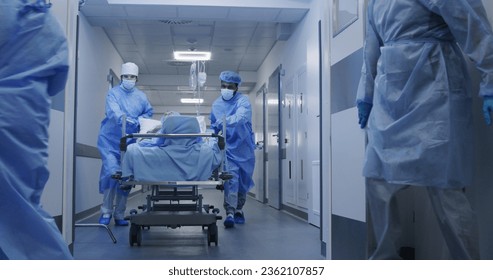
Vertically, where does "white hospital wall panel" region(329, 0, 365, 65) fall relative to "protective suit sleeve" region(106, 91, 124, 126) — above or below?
above

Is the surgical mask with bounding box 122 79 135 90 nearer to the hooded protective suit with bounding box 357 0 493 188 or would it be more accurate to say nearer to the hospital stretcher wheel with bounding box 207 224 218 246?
the hospital stretcher wheel with bounding box 207 224 218 246

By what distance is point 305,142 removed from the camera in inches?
207

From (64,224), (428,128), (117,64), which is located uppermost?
(117,64)

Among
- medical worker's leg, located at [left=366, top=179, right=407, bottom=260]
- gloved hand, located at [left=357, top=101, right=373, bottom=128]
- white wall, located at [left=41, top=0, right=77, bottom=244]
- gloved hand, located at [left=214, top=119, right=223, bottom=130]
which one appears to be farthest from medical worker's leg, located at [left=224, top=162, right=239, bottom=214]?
medical worker's leg, located at [left=366, top=179, right=407, bottom=260]

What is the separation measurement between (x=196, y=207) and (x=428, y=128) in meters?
2.56

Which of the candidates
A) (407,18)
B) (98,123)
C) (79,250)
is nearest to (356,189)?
(407,18)

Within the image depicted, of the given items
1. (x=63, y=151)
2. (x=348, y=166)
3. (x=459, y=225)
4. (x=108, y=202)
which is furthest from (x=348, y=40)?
(x=108, y=202)

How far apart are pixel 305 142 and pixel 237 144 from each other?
855 millimetres

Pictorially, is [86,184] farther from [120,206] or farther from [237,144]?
[237,144]

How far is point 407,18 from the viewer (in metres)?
1.72

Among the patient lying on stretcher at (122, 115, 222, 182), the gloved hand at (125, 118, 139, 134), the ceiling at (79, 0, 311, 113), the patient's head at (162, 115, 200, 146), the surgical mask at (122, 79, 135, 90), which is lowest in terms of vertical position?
Result: the patient lying on stretcher at (122, 115, 222, 182)

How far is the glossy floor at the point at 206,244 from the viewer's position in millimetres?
3004

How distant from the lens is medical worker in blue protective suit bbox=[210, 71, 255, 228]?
184 inches
